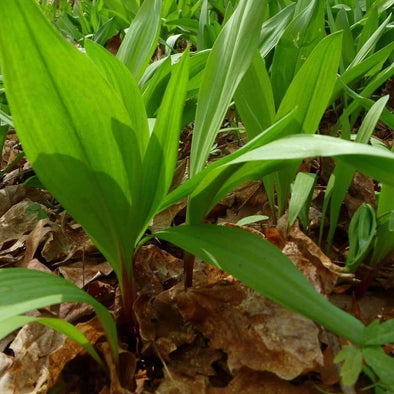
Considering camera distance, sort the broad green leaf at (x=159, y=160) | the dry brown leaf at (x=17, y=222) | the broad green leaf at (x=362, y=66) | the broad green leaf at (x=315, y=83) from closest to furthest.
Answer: the broad green leaf at (x=159, y=160) < the broad green leaf at (x=315, y=83) < the broad green leaf at (x=362, y=66) < the dry brown leaf at (x=17, y=222)

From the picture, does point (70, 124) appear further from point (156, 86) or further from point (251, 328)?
point (156, 86)

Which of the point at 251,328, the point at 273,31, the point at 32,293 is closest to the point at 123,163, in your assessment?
the point at 32,293

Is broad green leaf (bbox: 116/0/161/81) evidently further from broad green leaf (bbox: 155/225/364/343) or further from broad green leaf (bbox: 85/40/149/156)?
broad green leaf (bbox: 155/225/364/343)

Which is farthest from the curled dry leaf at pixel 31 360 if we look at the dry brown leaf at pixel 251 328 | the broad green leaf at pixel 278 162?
the broad green leaf at pixel 278 162

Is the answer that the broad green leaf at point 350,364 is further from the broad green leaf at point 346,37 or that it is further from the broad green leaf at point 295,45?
the broad green leaf at point 346,37

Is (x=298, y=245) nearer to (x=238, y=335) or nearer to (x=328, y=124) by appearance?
(x=238, y=335)

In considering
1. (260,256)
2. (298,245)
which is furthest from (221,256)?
(298,245)

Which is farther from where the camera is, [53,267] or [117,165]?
[53,267]
